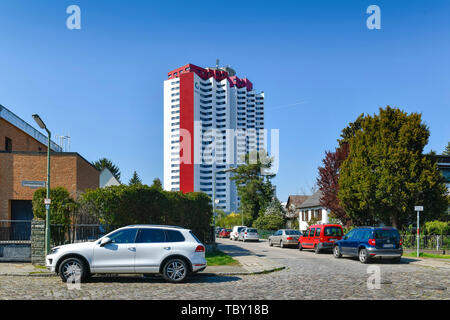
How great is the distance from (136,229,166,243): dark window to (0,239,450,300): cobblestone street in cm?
122

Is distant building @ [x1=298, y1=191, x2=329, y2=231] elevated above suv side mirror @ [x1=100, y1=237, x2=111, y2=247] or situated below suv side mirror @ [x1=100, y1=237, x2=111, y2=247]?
below

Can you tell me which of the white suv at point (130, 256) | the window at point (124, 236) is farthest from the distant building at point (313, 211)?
the window at point (124, 236)

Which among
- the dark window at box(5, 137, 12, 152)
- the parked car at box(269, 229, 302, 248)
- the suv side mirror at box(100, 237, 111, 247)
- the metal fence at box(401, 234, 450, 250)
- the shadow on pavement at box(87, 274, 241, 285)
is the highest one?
the dark window at box(5, 137, 12, 152)

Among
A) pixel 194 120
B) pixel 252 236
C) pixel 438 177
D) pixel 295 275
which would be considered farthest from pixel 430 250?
pixel 194 120

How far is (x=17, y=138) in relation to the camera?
31.8m

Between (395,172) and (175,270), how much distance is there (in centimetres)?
1813

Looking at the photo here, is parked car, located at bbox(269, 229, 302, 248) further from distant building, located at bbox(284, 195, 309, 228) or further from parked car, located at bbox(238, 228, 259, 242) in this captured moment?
distant building, located at bbox(284, 195, 309, 228)

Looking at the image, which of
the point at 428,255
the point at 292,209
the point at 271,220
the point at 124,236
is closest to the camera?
the point at 124,236

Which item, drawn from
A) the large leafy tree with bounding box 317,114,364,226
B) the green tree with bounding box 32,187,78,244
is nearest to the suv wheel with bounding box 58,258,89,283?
the green tree with bounding box 32,187,78,244

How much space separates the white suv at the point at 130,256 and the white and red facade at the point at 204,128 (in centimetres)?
14154

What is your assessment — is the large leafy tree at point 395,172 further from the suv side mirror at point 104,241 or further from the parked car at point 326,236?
the suv side mirror at point 104,241

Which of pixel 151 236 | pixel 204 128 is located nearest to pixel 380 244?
pixel 151 236

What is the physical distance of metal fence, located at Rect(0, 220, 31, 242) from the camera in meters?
18.4

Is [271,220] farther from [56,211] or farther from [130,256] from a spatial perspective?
[130,256]
